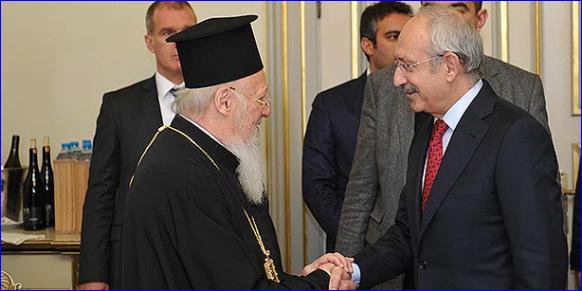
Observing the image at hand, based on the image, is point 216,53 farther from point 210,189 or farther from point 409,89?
point 409,89

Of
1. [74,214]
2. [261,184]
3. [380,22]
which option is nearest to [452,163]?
[261,184]

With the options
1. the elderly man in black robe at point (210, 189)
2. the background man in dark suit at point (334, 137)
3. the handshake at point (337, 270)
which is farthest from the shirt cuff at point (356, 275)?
the background man in dark suit at point (334, 137)

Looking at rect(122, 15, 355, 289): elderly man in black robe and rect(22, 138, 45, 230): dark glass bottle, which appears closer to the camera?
rect(122, 15, 355, 289): elderly man in black robe

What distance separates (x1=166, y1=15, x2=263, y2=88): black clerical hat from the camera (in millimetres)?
2402

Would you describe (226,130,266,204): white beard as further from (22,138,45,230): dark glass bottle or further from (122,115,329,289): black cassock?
(22,138,45,230): dark glass bottle

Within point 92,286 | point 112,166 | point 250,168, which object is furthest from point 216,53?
point 92,286

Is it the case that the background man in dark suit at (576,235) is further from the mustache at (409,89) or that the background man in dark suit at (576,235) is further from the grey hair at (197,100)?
the grey hair at (197,100)

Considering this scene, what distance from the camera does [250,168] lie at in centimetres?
252

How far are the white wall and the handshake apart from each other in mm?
2194

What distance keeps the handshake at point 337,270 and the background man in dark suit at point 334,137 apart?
0.94m

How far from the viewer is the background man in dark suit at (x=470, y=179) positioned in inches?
93.2

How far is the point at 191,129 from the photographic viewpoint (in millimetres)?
2377

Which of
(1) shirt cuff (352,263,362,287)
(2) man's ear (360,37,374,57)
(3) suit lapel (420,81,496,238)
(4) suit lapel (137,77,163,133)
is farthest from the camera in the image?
(2) man's ear (360,37,374,57)

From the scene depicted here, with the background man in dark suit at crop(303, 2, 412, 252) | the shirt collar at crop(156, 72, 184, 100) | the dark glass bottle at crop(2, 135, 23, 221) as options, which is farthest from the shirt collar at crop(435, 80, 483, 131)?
the dark glass bottle at crop(2, 135, 23, 221)
